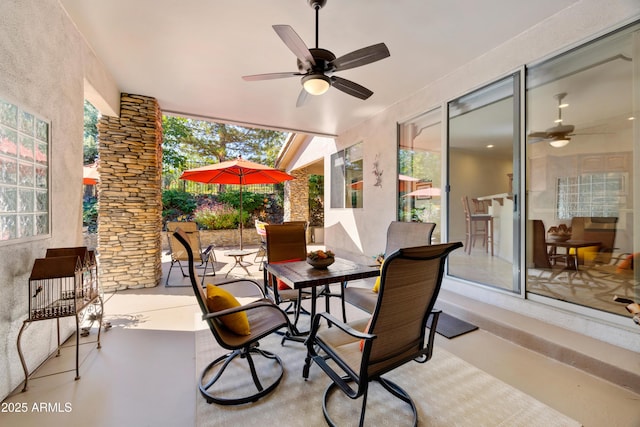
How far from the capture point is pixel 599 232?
237 cm

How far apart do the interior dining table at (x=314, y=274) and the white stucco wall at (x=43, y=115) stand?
1.81 meters

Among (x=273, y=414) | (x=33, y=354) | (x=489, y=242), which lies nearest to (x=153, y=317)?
(x=33, y=354)

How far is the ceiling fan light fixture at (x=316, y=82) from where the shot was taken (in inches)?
96.2

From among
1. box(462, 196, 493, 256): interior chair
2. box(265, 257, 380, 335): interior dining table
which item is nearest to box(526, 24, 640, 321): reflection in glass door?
box(462, 196, 493, 256): interior chair

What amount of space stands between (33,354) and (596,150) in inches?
197

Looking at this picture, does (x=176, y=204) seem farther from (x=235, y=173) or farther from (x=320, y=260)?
(x=320, y=260)

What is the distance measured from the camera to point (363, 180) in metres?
5.88

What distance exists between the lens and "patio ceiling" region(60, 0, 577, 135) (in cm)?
248

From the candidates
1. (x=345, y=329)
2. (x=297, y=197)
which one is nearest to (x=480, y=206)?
(x=345, y=329)

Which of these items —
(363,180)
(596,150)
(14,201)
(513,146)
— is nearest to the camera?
(14,201)

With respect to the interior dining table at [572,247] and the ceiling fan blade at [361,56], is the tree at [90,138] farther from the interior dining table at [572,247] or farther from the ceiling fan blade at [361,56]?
the interior dining table at [572,247]

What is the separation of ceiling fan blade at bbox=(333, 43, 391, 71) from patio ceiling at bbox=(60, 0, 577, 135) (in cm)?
55

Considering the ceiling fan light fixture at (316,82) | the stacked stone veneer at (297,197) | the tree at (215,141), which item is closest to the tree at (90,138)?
the tree at (215,141)

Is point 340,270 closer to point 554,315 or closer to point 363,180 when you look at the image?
point 554,315
